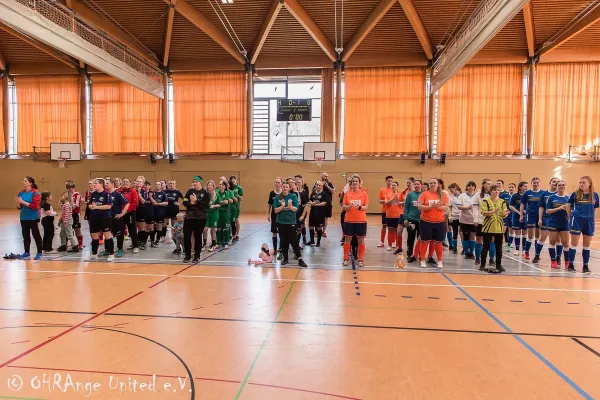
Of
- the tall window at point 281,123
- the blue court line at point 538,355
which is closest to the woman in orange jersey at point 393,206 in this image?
the blue court line at point 538,355

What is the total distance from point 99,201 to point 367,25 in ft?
44.0

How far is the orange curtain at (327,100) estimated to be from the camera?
18828 mm

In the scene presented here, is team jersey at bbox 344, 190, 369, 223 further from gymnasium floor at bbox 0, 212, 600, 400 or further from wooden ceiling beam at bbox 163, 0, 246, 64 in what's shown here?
wooden ceiling beam at bbox 163, 0, 246, 64

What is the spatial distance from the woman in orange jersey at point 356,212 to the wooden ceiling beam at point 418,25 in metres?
10.9

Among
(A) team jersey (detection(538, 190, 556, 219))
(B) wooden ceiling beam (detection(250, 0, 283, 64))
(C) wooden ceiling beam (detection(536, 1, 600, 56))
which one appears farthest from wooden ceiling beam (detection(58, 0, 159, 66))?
(C) wooden ceiling beam (detection(536, 1, 600, 56))

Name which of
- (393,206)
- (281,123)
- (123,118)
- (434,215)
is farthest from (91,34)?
(434,215)

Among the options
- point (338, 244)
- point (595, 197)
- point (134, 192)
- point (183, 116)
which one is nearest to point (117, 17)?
point (183, 116)

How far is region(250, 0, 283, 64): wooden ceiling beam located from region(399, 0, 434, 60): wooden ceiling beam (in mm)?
5044

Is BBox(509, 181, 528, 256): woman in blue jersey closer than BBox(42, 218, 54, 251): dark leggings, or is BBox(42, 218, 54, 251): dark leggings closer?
BBox(42, 218, 54, 251): dark leggings

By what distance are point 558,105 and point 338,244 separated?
15.5 m

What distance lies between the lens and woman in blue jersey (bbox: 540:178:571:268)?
259 inches

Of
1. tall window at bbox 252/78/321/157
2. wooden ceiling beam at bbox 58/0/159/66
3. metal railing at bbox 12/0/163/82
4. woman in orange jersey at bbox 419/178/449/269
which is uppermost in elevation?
wooden ceiling beam at bbox 58/0/159/66

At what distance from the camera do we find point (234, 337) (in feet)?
11.3

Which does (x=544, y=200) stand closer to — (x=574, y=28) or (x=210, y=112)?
Answer: (x=574, y=28)
